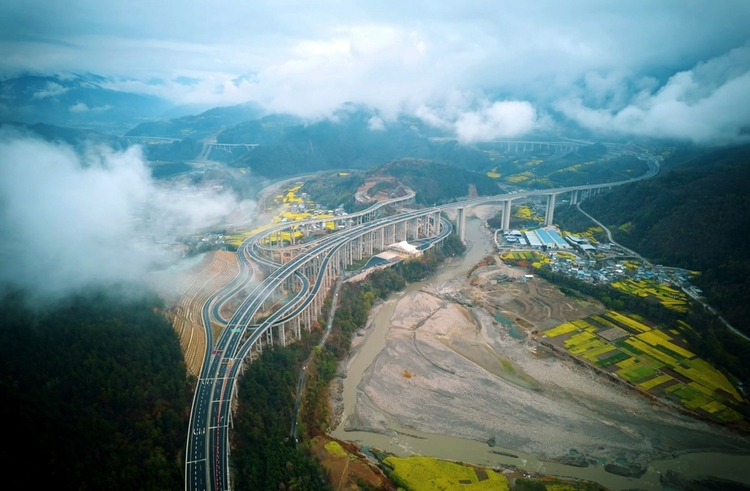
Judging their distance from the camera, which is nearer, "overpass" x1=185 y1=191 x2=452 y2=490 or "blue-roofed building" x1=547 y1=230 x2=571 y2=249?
"overpass" x1=185 y1=191 x2=452 y2=490

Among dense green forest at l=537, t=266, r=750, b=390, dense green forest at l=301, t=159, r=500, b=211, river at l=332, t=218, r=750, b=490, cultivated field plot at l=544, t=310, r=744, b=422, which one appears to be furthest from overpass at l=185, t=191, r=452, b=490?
cultivated field plot at l=544, t=310, r=744, b=422

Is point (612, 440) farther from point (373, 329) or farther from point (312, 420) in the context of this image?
point (373, 329)

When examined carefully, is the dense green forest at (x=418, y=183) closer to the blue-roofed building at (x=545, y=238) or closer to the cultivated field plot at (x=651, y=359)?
the blue-roofed building at (x=545, y=238)

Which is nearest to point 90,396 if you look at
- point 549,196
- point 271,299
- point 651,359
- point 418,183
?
point 271,299

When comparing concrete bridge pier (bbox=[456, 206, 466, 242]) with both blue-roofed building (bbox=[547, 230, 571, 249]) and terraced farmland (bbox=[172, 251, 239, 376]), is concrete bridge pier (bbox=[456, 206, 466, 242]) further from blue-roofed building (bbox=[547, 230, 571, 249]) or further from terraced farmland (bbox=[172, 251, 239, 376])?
terraced farmland (bbox=[172, 251, 239, 376])

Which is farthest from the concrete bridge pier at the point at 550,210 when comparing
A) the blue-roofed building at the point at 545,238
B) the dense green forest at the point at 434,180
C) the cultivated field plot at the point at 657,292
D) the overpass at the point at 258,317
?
the cultivated field plot at the point at 657,292

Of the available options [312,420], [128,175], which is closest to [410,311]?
[312,420]
